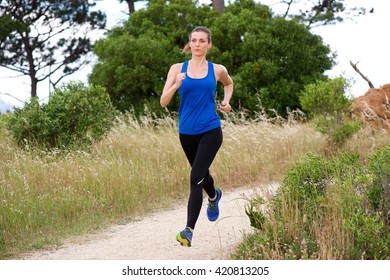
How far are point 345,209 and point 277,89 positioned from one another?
12.2 m

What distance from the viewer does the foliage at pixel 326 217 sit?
5656 millimetres

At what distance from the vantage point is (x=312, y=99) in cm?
1275

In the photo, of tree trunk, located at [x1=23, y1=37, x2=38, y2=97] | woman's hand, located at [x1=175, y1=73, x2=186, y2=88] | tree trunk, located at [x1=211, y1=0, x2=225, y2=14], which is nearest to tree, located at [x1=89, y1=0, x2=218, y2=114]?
tree trunk, located at [x1=211, y1=0, x2=225, y2=14]

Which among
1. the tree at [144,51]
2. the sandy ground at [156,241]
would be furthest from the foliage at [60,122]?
the tree at [144,51]

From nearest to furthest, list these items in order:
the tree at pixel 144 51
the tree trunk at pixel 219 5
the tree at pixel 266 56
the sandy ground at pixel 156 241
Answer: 1. the sandy ground at pixel 156 241
2. the tree at pixel 266 56
3. the tree at pixel 144 51
4. the tree trunk at pixel 219 5

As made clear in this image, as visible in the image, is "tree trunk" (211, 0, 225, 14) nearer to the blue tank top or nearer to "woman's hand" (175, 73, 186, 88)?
the blue tank top

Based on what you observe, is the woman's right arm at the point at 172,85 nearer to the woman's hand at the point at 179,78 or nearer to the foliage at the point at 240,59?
the woman's hand at the point at 179,78

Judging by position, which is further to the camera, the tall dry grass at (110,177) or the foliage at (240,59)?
the foliage at (240,59)

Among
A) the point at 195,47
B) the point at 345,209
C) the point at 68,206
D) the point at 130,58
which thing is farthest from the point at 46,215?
the point at 130,58

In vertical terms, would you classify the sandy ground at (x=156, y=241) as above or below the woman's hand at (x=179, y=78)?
below

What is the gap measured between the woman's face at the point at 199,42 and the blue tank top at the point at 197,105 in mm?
167

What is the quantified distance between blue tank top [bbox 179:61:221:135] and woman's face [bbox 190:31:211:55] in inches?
6.6

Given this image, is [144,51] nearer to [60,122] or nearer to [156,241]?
[60,122]

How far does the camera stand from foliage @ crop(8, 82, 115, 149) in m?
12.0
